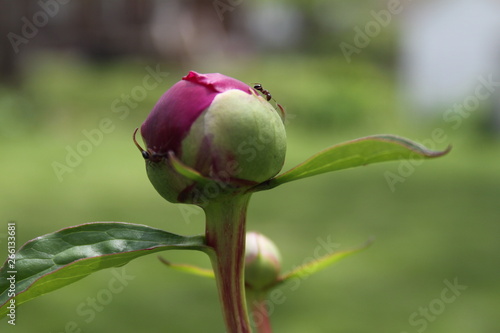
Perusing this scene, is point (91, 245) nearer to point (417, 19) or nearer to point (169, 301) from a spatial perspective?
point (169, 301)

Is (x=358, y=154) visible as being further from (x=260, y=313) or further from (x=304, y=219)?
(x=304, y=219)

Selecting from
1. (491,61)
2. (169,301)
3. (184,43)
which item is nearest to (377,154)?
(169,301)

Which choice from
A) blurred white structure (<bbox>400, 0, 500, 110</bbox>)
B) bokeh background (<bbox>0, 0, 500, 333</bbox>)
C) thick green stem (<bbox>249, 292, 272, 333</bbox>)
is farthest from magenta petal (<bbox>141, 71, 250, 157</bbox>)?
blurred white structure (<bbox>400, 0, 500, 110</bbox>)

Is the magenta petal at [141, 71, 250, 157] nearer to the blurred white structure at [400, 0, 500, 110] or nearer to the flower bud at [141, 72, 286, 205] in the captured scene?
the flower bud at [141, 72, 286, 205]

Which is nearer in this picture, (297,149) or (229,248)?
(229,248)

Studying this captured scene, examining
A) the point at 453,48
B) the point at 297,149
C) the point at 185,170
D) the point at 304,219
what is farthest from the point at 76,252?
the point at 453,48

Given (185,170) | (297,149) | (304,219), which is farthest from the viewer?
(297,149)

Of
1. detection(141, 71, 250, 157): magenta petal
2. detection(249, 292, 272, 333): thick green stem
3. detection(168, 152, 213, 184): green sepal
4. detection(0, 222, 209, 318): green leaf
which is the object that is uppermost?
detection(141, 71, 250, 157): magenta petal
